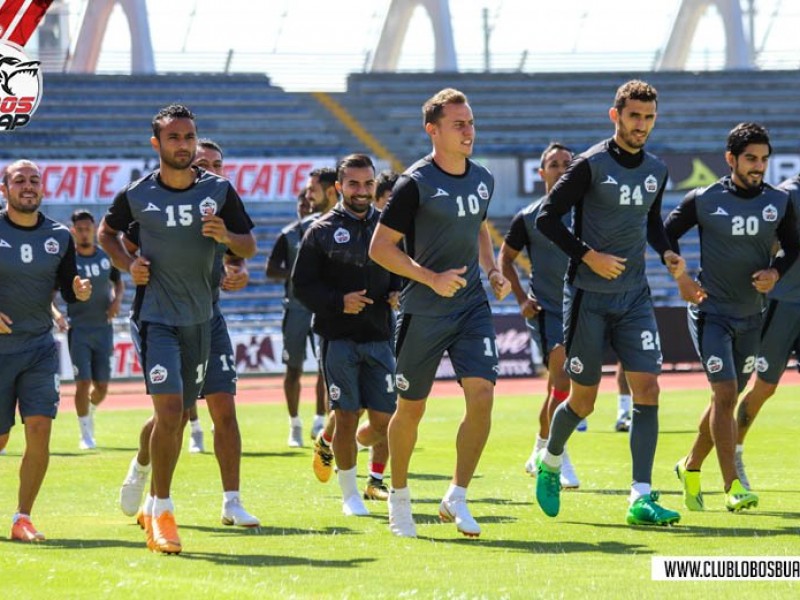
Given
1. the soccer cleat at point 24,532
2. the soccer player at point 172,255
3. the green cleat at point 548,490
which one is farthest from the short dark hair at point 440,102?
the soccer cleat at point 24,532

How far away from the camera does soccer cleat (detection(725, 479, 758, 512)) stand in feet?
34.3

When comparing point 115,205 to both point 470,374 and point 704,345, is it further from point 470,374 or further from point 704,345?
point 704,345

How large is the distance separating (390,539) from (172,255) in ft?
6.58

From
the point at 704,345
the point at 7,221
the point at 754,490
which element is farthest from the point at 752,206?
the point at 7,221

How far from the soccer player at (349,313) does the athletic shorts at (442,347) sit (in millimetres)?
1514

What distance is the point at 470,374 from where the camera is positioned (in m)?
9.23

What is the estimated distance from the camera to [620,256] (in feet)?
32.6

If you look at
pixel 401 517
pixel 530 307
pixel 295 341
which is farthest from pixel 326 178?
pixel 401 517

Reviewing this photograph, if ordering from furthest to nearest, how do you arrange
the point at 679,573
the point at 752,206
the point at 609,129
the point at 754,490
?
1. the point at 609,129
2. the point at 754,490
3. the point at 752,206
4. the point at 679,573

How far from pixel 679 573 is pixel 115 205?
153 inches

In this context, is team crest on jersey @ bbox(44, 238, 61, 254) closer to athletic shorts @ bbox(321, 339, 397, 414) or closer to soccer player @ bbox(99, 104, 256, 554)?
soccer player @ bbox(99, 104, 256, 554)

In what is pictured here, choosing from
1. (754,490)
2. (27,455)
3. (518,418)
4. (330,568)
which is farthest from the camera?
(518,418)

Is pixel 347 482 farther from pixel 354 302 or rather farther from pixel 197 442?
pixel 197 442

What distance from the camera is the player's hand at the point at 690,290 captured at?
1045cm
